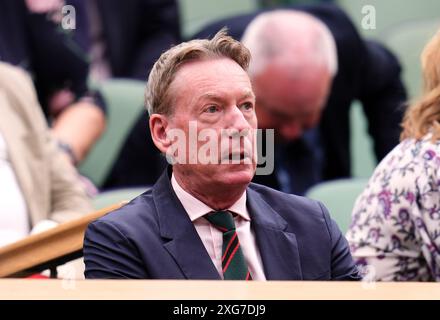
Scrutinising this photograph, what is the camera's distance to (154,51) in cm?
316

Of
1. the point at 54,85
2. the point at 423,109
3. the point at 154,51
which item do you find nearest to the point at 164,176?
the point at 423,109

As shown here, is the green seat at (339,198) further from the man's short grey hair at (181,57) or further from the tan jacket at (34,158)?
the man's short grey hair at (181,57)

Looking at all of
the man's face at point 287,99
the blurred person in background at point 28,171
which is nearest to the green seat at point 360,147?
the man's face at point 287,99

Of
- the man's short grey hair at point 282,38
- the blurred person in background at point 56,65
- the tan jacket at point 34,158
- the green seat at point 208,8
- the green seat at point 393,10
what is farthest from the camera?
the green seat at point 208,8

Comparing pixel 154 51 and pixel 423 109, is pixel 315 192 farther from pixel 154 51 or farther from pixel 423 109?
pixel 154 51

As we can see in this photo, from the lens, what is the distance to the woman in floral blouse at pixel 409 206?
1.84 metres

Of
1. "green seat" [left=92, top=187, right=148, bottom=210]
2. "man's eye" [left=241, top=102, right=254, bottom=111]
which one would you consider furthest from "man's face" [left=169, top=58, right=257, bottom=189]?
"green seat" [left=92, top=187, right=148, bottom=210]

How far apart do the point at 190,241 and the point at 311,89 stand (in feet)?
4.27

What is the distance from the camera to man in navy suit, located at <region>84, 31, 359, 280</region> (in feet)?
4.62

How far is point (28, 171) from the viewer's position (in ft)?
7.68

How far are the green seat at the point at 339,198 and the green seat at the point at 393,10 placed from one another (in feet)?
4.06

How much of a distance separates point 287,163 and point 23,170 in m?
0.74

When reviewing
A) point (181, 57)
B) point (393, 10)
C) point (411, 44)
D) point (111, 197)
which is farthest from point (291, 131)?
point (181, 57)

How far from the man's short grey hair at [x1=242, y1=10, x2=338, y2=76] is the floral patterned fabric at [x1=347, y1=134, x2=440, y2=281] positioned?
2.43ft
